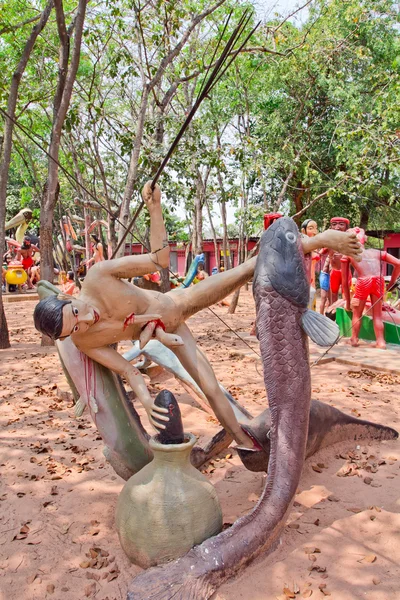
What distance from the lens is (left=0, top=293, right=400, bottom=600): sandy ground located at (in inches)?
96.5

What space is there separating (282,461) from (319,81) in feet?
45.3

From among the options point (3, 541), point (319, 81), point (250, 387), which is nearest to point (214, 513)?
point (3, 541)

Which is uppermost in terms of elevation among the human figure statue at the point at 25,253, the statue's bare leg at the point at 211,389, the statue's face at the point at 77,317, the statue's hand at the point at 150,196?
the human figure statue at the point at 25,253

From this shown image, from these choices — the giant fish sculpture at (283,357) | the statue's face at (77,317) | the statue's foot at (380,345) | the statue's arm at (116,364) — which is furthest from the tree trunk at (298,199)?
the statue's face at (77,317)

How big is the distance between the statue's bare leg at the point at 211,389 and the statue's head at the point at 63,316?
64 centimetres

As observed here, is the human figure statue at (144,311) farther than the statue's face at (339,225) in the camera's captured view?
No

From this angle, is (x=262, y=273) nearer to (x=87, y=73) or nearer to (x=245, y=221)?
(x=87, y=73)

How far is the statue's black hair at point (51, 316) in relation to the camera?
2.60m

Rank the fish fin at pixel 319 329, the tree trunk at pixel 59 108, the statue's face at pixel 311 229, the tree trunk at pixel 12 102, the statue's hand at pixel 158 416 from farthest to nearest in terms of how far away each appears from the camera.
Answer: the statue's face at pixel 311 229 < the tree trunk at pixel 12 102 < the tree trunk at pixel 59 108 < the fish fin at pixel 319 329 < the statue's hand at pixel 158 416

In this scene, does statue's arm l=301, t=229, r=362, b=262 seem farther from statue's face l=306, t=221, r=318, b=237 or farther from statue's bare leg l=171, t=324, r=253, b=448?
statue's face l=306, t=221, r=318, b=237

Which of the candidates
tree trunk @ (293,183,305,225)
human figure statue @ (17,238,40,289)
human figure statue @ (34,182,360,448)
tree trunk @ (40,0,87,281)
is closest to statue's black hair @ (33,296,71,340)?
human figure statue @ (34,182,360,448)

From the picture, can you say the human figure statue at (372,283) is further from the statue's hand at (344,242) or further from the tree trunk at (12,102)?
the tree trunk at (12,102)

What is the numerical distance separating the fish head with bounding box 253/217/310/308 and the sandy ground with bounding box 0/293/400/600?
1329 millimetres

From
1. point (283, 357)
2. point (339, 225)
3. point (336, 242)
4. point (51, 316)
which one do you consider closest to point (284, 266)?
point (336, 242)
